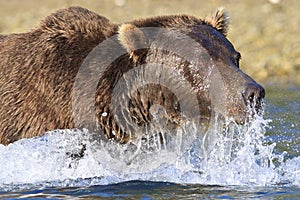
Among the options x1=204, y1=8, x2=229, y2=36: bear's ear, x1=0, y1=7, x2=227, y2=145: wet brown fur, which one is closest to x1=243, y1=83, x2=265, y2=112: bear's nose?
x1=0, y1=7, x2=227, y2=145: wet brown fur

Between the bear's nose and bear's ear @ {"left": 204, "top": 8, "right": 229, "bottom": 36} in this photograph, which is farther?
bear's ear @ {"left": 204, "top": 8, "right": 229, "bottom": 36}

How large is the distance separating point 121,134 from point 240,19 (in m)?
11.1

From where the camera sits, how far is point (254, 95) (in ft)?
18.6

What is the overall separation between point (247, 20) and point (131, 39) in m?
11.0

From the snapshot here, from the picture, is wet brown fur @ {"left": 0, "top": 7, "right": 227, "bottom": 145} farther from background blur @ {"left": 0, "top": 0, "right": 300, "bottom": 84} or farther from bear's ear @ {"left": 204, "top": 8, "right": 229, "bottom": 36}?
background blur @ {"left": 0, "top": 0, "right": 300, "bottom": 84}


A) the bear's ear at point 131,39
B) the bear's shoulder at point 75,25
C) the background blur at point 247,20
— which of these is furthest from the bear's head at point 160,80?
the background blur at point 247,20

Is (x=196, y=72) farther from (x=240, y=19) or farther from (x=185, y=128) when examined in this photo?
(x=240, y=19)

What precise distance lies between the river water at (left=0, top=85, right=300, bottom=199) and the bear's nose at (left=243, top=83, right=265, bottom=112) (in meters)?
0.15

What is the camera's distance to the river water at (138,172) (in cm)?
589

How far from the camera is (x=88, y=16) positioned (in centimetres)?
667

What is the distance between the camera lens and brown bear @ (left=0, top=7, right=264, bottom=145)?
240 inches

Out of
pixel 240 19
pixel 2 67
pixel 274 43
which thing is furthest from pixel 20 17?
pixel 2 67

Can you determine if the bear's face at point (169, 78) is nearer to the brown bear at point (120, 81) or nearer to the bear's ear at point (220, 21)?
the brown bear at point (120, 81)

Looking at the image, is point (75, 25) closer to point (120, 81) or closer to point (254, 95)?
point (120, 81)
